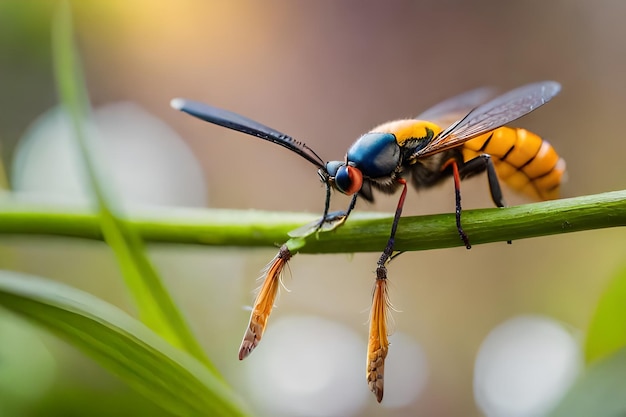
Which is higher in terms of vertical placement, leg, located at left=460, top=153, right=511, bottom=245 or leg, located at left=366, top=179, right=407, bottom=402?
leg, located at left=460, top=153, right=511, bottom=245

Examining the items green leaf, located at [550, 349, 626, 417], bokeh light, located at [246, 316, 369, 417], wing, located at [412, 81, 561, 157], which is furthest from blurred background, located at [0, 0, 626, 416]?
green leaf, located at [550, 349, 626, 417]

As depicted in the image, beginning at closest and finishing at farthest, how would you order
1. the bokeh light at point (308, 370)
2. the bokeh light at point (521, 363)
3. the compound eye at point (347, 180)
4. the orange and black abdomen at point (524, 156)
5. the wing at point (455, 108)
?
the compound eye at point (347, 180), the orange and black abdomen at point (524, 156), the wing at point (455, 108), the bokeh light at point (521, 363), the bokeh light at point (308, 370)

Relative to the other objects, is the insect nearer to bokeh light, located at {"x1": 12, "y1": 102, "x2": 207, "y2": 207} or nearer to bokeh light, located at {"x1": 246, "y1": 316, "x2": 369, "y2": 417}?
→ bokeh light, located at {"x1": 246, "y1": 316, "x2": 369, "y2": 417}

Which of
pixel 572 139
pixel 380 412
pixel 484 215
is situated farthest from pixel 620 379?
pixel 572 139

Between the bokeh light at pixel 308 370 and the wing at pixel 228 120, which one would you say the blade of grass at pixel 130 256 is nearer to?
the wing at pixel 228 120

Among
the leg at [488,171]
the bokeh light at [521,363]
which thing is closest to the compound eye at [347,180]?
the leg at [488,171]

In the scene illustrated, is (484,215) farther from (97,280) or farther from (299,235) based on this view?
(97,280)
